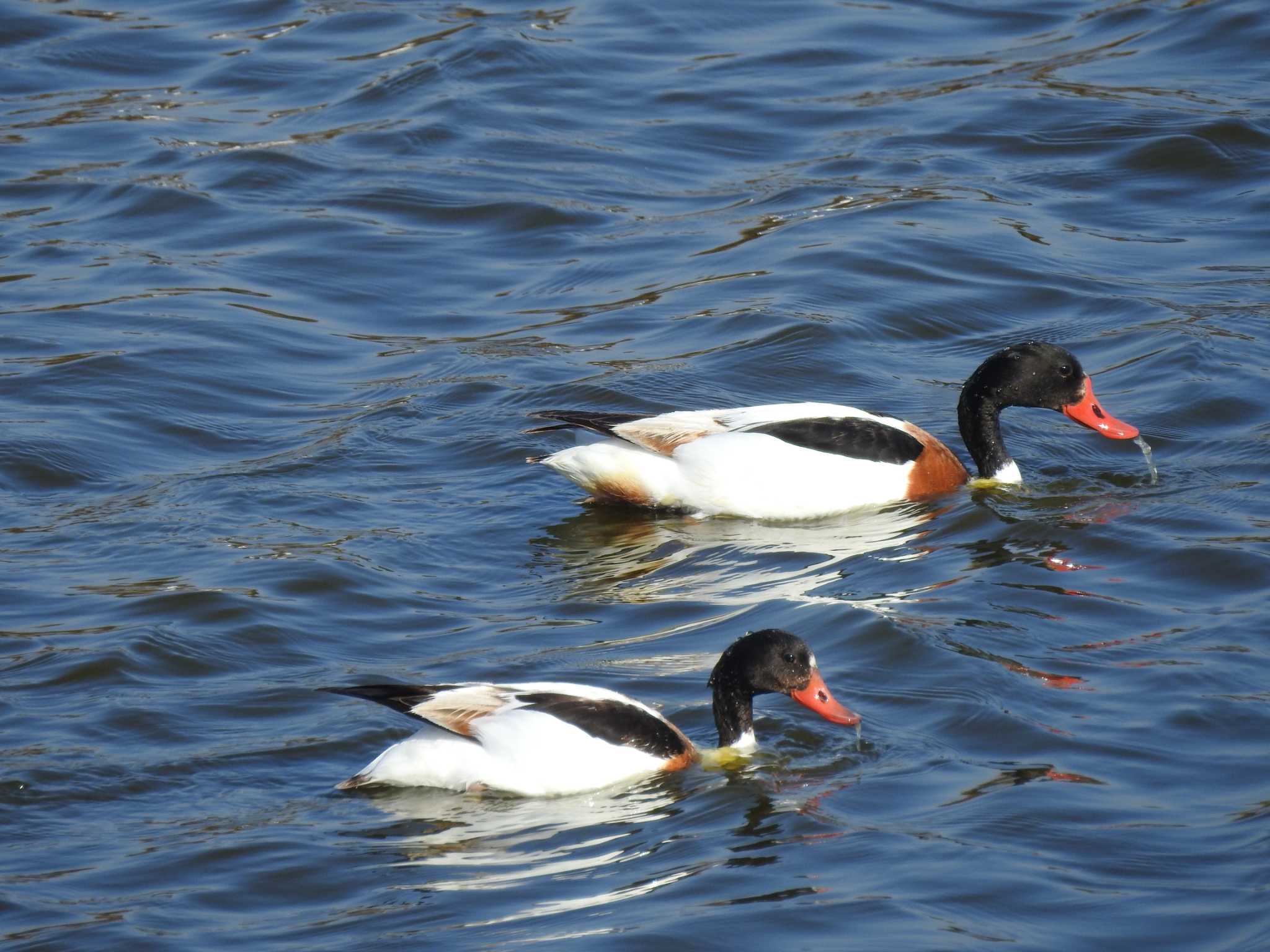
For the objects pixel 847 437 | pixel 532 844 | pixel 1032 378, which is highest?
pixel 1032 378

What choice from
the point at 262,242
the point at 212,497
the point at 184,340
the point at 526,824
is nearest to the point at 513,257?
the point at 262,242

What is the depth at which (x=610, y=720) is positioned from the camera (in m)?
7.02

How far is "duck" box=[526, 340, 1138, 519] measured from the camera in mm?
10172

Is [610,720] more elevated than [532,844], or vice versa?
[610,720]

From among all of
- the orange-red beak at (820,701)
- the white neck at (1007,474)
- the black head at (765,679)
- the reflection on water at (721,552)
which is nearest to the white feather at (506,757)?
the black head at (765,679)

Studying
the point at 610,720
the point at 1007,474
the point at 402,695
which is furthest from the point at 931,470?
the point at 402,695

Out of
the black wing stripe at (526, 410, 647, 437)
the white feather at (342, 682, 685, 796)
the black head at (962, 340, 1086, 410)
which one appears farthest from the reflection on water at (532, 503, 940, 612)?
the white feather at (342, 682, 685, 796)

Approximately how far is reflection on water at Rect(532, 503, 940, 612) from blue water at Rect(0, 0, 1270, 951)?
0.11 feet

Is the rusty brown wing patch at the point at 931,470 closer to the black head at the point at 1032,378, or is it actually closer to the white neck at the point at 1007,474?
the white neck at the point at 1007,474

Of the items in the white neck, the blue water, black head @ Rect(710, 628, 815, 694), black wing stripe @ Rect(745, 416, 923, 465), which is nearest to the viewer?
the blue water

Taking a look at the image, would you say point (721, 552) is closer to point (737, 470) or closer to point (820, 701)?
point (737, 470)

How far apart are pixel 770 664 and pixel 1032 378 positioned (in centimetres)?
398

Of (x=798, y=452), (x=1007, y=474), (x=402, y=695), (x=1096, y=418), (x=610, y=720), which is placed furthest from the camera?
(x=1007, y=474)

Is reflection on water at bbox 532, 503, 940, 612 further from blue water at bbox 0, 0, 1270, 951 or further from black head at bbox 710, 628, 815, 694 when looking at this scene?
black head at bbox 710, 628, 815, 694
